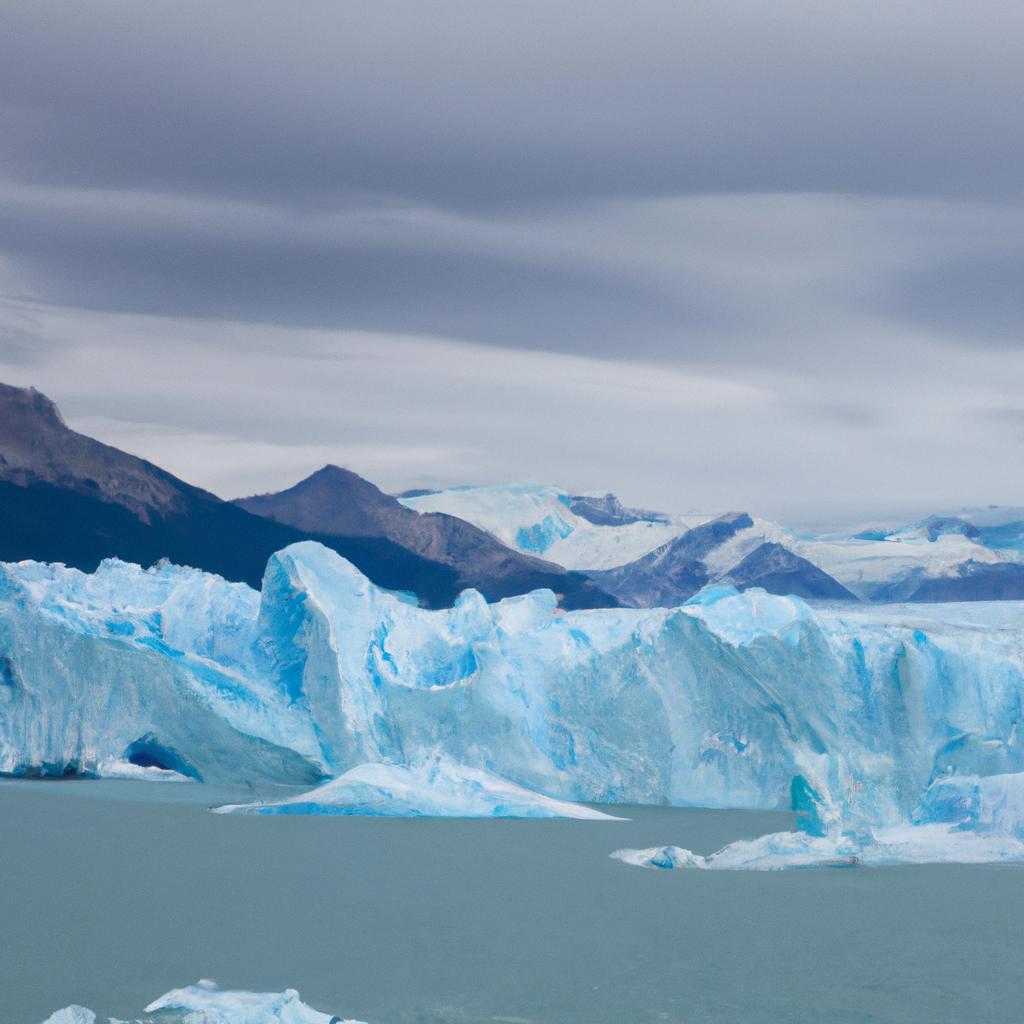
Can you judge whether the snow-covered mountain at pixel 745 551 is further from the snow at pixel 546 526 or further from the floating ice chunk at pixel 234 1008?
the floating ice chunk at pixel 234 1008

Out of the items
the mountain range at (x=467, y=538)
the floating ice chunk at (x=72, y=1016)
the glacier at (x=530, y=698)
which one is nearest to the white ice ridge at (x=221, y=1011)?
the floating ice chunk at (x=72, y=1016)

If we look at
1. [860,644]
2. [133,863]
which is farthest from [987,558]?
[133,863]

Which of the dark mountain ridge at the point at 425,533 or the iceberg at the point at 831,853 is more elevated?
→ the dark mountain ridge at the point at 425,533

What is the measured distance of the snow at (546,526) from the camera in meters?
44.2

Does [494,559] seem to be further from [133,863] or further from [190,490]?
[133,863]

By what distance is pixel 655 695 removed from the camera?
54.9 ft

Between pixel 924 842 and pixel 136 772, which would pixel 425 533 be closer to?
pixel 136 772

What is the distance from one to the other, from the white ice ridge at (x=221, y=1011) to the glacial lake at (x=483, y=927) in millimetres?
180

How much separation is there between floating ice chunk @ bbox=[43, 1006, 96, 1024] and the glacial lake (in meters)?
0.22

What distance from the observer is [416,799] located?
49.0 ft

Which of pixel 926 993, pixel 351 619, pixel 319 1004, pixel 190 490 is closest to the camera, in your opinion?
pixel 319 1004

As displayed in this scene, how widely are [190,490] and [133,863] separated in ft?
88.0

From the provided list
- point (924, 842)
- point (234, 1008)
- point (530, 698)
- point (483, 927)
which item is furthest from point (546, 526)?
point (234, 1008)

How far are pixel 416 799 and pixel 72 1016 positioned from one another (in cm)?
784
